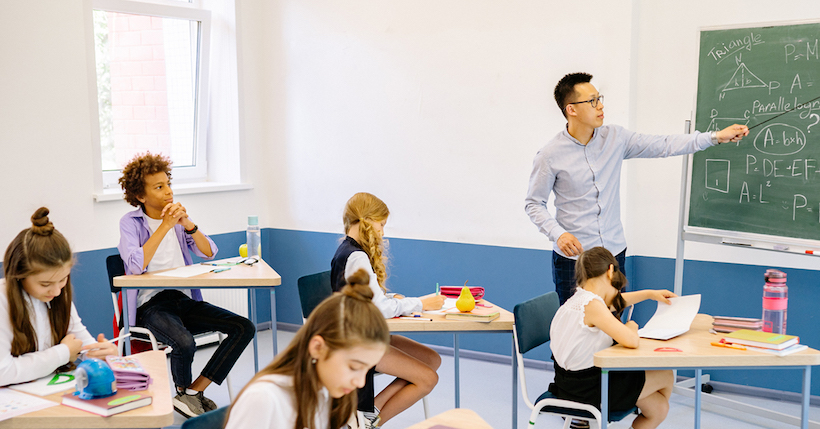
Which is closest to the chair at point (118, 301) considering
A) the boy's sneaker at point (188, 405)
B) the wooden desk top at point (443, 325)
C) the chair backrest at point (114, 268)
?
the chair backrest at point (114, 268)

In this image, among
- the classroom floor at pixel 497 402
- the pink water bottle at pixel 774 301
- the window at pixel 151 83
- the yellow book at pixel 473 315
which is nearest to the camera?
the pink water bottle at pixel 774 301

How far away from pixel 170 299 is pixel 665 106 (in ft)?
9.43

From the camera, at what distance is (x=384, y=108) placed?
15.5 feet

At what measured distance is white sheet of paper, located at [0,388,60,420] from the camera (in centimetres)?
181

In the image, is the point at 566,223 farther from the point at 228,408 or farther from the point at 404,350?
A: the point at 228,408

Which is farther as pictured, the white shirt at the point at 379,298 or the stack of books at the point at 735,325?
the white shirt at the point at 379,298

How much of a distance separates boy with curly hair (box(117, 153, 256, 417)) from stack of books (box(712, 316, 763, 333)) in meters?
2.13

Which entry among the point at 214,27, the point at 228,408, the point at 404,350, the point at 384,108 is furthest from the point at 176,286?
the point at 214,27

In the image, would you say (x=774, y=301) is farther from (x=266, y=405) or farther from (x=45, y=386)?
(x=45, y=386)

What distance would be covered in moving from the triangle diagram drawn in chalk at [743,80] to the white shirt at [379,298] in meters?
1.99

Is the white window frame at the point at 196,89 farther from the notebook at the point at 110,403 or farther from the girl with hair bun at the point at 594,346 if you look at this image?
the girl with hair bun at the point at 594,346

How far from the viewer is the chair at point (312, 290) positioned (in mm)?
3072

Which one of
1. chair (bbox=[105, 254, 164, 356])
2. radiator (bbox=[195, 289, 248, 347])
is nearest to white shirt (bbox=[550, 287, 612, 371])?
chair (bbox=[105, 254, 164, 356])

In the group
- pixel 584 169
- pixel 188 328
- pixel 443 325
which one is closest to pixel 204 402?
pixel 188 328
